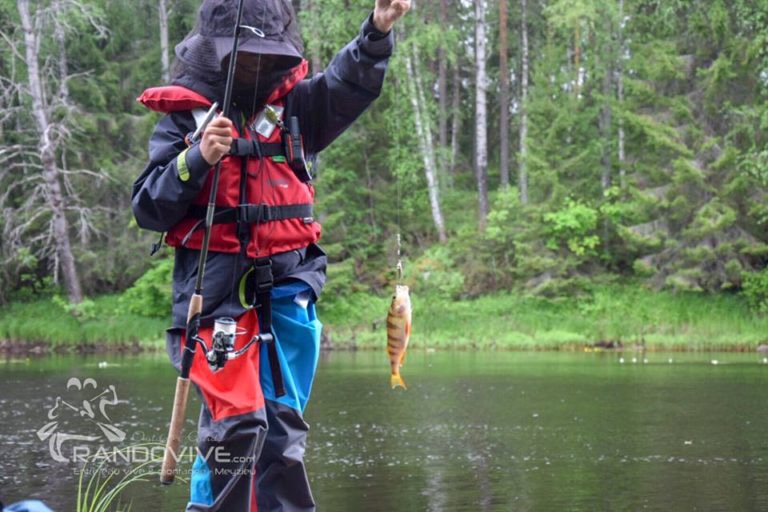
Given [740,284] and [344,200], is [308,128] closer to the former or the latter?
[740,284]

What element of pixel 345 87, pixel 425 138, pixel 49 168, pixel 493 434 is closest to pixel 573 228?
pixel 425 138

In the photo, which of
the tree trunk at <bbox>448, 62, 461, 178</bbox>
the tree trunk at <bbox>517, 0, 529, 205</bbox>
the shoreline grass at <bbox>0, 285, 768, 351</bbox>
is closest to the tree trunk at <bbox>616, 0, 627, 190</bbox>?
the tree trunk at <bbox>517, 0, 529, 205</bbox>

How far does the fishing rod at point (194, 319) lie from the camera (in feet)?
14.3

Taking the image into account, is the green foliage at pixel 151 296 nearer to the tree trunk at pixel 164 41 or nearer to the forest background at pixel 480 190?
the forest background at pixel 480 190

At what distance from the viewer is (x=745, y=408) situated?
1371cm

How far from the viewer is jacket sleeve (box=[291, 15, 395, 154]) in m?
4.67

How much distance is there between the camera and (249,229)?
4551mm

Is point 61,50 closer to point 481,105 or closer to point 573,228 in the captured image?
point 481,105

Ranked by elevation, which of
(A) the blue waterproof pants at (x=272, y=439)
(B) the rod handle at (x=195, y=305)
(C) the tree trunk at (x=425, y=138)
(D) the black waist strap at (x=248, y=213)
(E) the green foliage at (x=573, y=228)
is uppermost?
(C) the tree trunk at (x=425, y=138)

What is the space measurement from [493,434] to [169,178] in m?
8.10

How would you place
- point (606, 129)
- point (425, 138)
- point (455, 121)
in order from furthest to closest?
point (455, 121)
point (425, 138)
point (606, 129)

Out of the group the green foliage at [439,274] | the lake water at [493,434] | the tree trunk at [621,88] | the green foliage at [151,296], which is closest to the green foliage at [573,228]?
the tree trunk at [621,88]

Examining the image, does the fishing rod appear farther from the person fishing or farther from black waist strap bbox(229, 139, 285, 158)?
black waist strap bbox(229, 139, 285, 158)

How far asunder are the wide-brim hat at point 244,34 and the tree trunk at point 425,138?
31020mm
